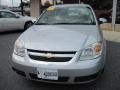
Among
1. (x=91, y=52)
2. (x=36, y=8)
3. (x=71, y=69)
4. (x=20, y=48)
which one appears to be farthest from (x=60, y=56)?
(x=36, y=8)

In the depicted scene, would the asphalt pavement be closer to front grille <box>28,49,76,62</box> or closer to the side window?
front grille <box>28,49,76,62</box>

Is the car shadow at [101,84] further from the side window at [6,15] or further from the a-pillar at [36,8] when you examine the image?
the a-pillar at [36,8]

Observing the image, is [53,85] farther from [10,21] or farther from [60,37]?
[10,21]

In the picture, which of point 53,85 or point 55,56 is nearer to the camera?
point 55,56

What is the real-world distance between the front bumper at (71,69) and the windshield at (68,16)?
1541 millimetres

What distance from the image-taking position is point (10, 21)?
11203mm

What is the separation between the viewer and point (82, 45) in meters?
3.73

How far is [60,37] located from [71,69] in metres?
0.75

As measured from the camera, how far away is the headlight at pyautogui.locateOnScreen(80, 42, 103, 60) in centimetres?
366

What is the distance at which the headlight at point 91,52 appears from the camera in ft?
12.0

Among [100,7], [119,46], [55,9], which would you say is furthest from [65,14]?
[100,7]

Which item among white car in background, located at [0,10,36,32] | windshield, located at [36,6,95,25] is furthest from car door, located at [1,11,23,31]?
windshield, located at [36,6,95,25]

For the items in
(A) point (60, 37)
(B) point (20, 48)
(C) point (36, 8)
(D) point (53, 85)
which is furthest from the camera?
(C) point (36, 8)

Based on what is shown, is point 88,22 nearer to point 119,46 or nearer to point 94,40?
point 94,40
